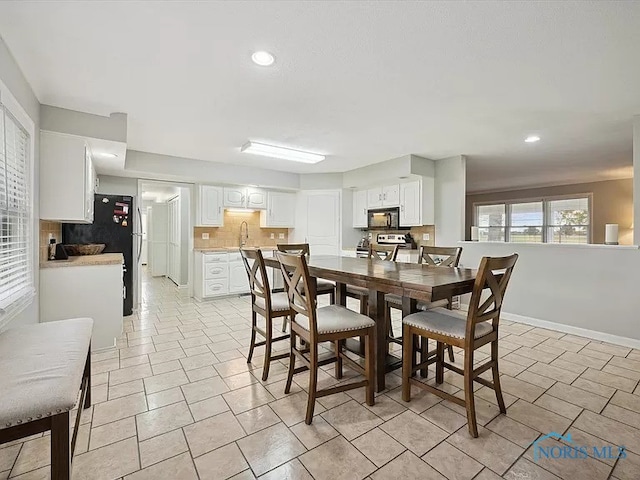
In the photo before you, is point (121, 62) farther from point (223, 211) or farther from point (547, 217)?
point (547, 217)

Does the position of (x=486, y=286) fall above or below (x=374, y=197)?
below

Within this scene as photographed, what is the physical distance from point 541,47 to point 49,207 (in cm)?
404

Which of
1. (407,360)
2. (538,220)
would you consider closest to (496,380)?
(407,360)

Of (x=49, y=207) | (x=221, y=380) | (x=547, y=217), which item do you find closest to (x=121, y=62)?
(x=49, y=207)

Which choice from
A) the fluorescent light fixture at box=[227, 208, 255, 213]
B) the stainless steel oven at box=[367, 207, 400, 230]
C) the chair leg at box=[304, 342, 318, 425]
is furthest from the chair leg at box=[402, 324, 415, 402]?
the fluorescent light fixture at box=[227, 208, 255, 213]

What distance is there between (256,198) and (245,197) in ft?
0.73

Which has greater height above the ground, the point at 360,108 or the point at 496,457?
the point at 360,108

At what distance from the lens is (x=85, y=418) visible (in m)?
1.95

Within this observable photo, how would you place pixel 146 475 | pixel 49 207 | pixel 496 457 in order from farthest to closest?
pixel 49 207, pixel 496 457, pixel 146 475

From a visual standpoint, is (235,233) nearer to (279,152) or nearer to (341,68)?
(279,152)

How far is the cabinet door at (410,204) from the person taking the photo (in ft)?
16.5

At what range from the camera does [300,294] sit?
82.1 inches

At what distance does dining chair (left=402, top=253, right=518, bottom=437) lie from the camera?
179 cm

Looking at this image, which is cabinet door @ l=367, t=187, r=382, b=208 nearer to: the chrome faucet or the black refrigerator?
the chrome faucet
